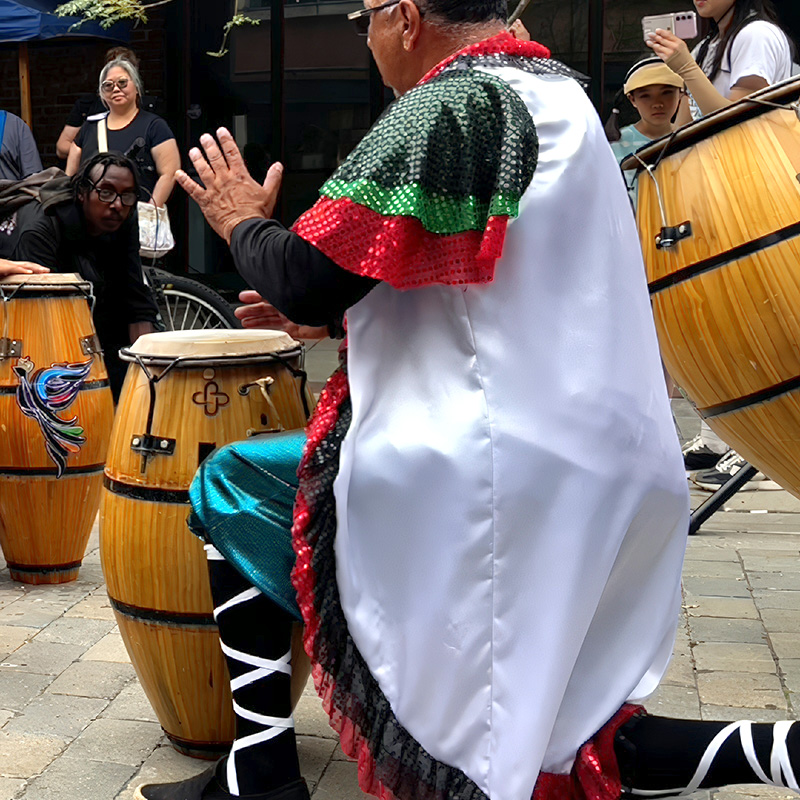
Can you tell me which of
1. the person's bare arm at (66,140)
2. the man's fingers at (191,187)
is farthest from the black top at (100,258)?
the person's bare arm at (66,140)

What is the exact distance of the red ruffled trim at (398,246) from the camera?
5.52 feet

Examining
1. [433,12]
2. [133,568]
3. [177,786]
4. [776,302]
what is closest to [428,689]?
[177,786]

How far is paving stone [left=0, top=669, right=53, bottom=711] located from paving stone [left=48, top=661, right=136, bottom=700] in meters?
0.03

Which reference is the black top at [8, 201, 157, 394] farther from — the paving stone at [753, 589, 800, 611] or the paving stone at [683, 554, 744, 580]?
the paving stone at [753, 589, 800, 611]

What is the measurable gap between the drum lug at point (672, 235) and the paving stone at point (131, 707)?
162cm

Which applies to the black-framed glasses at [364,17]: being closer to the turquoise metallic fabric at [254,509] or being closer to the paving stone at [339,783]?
the turquoise metallic fabric at [254,509]

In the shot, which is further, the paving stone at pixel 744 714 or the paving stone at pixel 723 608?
the paving stone at pixel 723 608

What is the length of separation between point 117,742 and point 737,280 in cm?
170

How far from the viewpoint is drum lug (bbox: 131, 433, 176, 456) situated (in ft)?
7.84

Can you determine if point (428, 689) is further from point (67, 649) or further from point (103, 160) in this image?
point (103, 160)

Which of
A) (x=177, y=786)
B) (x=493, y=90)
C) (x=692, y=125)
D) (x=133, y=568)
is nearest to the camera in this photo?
(x=493, y=90)

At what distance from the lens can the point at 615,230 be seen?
1.87m

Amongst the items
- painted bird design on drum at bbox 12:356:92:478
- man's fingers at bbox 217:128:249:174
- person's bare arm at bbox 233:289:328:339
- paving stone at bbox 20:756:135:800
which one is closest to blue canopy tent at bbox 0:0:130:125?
painted bird design on drum at bbox 12:356:92:478

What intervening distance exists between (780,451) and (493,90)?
1394 millimetres
